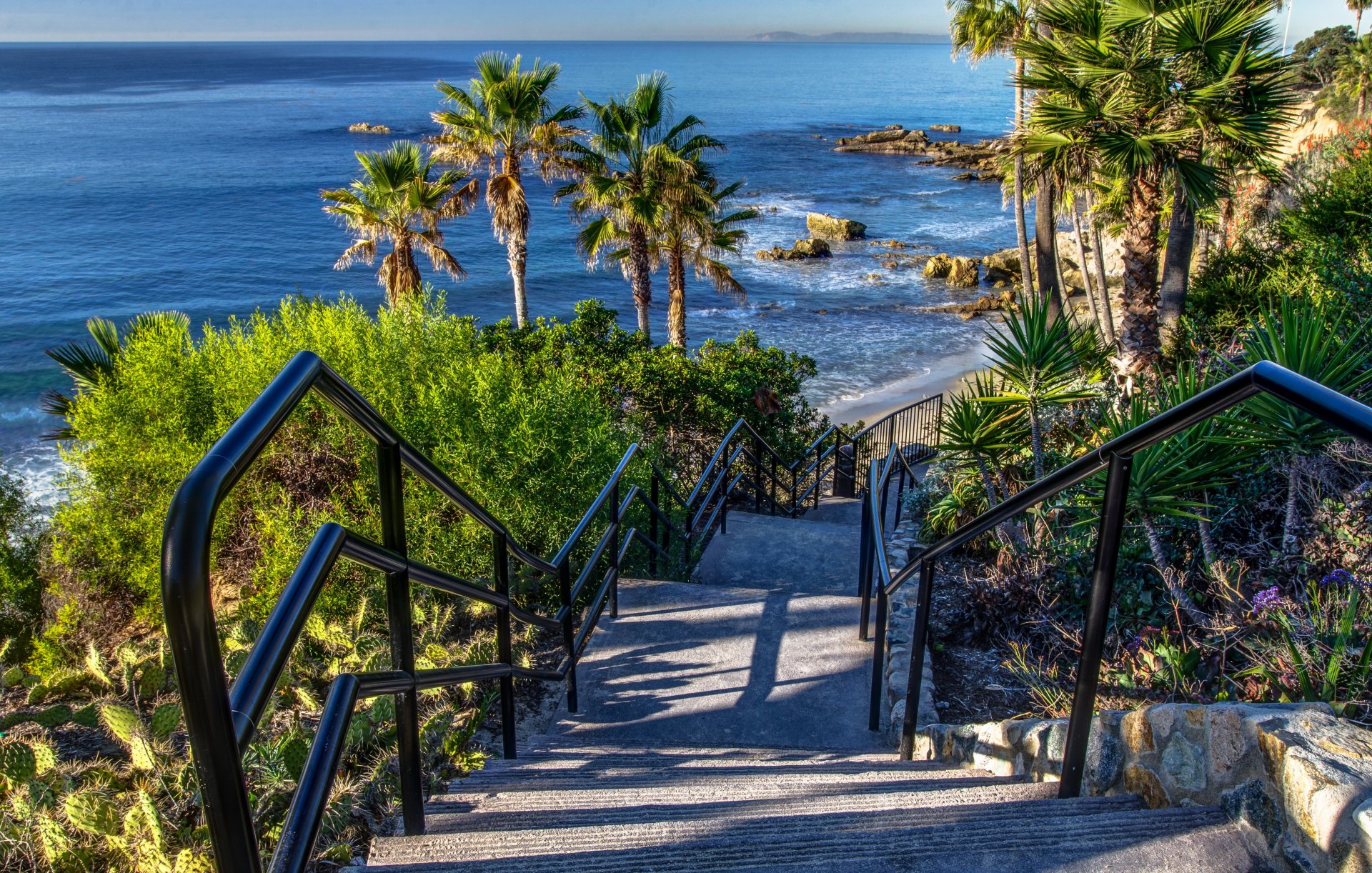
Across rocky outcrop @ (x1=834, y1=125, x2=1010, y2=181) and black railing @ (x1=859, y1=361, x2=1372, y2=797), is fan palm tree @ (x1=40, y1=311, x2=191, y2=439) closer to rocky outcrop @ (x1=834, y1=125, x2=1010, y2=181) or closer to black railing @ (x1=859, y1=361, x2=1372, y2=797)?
black railing @ (x1=859, y1=361, x2=1372, y2=797)

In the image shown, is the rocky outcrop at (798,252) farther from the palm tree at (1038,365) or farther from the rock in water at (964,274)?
the palm tree at (1038,365)

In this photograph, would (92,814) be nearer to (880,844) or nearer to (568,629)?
(568,629)

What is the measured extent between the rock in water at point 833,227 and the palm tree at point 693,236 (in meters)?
29.8

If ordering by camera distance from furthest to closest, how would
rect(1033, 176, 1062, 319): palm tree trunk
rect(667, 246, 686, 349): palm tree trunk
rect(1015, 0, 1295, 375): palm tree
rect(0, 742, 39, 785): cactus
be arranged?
rect(667, 246, 686, 349): palm tree trunk, rect(1033, 176, 1062, 319): palm tree trunk, rect(1015, 0, 1295, 375): palm tree, rect(0, 742, 39, 785): cactus

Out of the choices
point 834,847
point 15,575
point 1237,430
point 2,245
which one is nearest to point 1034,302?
point 1237,430

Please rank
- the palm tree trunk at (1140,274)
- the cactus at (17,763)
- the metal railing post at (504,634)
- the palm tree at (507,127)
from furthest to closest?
the palm tree at (507,127)
the palm tree trunk at (1140,274)
the cactus at (17,763)
the metal railing post at (504,634)

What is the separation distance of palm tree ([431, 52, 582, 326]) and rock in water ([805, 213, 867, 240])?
31.7m

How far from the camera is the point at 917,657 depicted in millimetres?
3799

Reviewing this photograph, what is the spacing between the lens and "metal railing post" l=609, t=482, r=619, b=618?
550cm

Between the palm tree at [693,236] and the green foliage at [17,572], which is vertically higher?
the palm tree at [693,236]

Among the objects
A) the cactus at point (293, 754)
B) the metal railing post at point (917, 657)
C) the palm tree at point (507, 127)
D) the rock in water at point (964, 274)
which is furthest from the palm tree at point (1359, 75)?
the cactus at point (293, 754)

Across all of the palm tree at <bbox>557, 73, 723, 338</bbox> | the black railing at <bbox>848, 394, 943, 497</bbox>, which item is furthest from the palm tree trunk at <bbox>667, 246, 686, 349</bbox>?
the black railing at <bbox>848, 394, 943, 497</bbox>

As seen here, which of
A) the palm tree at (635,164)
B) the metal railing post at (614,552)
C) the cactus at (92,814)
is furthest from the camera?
the palm tree at (635,164)

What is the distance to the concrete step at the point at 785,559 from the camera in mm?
7707
